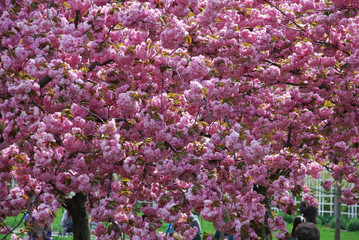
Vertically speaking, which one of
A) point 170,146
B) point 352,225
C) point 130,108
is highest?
point 130,108

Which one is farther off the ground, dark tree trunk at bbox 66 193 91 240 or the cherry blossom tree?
the cherry blossom tree

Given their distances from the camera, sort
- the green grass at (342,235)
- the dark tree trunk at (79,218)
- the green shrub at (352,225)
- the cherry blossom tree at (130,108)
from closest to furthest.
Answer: the cherry blossom tree at (130,108)
the dark tree trunk at (79,218)
the green grass at (342,235)
the green shrub at (352,225)

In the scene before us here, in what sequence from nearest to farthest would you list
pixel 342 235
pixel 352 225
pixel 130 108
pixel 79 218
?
pixel 130 108 < pixel 79 218 < pixel 342 235 < pixel 352 225

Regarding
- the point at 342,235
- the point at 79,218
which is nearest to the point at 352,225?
the point at 342,235

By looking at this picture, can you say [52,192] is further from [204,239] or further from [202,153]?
[204,239]

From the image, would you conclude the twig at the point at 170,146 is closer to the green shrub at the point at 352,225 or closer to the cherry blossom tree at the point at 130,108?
the cherry blossom tree at the point at 130,108

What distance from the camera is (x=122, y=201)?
149 inches

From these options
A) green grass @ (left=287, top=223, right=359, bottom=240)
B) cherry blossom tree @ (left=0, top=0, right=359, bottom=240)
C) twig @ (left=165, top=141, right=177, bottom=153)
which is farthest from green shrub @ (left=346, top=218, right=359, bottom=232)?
twig @ (left=165, top=141, right=177, bottom=153)

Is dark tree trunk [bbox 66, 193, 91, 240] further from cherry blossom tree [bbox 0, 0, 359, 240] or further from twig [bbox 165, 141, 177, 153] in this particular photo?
twig [bbox 165, 141, 177, 153]

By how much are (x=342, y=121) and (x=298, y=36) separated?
3.92ft

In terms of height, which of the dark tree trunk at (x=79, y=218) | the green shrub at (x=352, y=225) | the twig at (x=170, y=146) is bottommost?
the dark tree trunk at (x=79, y=218)

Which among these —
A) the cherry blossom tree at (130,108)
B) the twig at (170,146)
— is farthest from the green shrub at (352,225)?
the twig at (170,146)

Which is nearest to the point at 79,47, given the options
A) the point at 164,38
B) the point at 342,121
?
the point at 164,38

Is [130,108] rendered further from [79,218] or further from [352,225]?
[352,225]
